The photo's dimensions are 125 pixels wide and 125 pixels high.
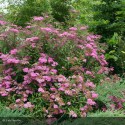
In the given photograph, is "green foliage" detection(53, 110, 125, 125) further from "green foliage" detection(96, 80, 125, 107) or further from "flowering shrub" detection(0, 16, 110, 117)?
"green foliage" detection(96, 80, 125, 107)

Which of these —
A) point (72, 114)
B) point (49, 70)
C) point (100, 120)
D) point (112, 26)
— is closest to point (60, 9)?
point (112, 26)

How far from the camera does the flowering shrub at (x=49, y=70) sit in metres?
5.93

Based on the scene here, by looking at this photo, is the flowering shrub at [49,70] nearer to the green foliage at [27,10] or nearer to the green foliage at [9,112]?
the green foliage at [9,112]

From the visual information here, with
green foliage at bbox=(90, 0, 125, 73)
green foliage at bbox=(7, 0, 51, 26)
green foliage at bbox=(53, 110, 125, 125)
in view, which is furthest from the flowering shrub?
green foliage at bbox=(7, 0, 51, 26)

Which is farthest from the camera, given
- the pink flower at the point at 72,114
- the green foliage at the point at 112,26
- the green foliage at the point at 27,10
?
the green foliage at the point at 27,10

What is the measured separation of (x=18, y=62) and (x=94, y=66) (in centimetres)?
179

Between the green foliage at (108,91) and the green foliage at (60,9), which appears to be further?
the green foliage at (60,9)

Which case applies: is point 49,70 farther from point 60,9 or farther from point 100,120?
point 60,9

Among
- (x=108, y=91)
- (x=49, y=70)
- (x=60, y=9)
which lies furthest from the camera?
(x=60, y=9)

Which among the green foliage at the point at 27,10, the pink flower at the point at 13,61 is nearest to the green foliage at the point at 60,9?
the green foliage at the point at 27,10

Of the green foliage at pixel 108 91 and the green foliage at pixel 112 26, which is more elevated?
the green foliage at pixel 112 26

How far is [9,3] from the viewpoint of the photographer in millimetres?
11391

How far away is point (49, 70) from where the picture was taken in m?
6.34

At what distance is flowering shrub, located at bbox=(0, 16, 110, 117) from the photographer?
5926 mm
